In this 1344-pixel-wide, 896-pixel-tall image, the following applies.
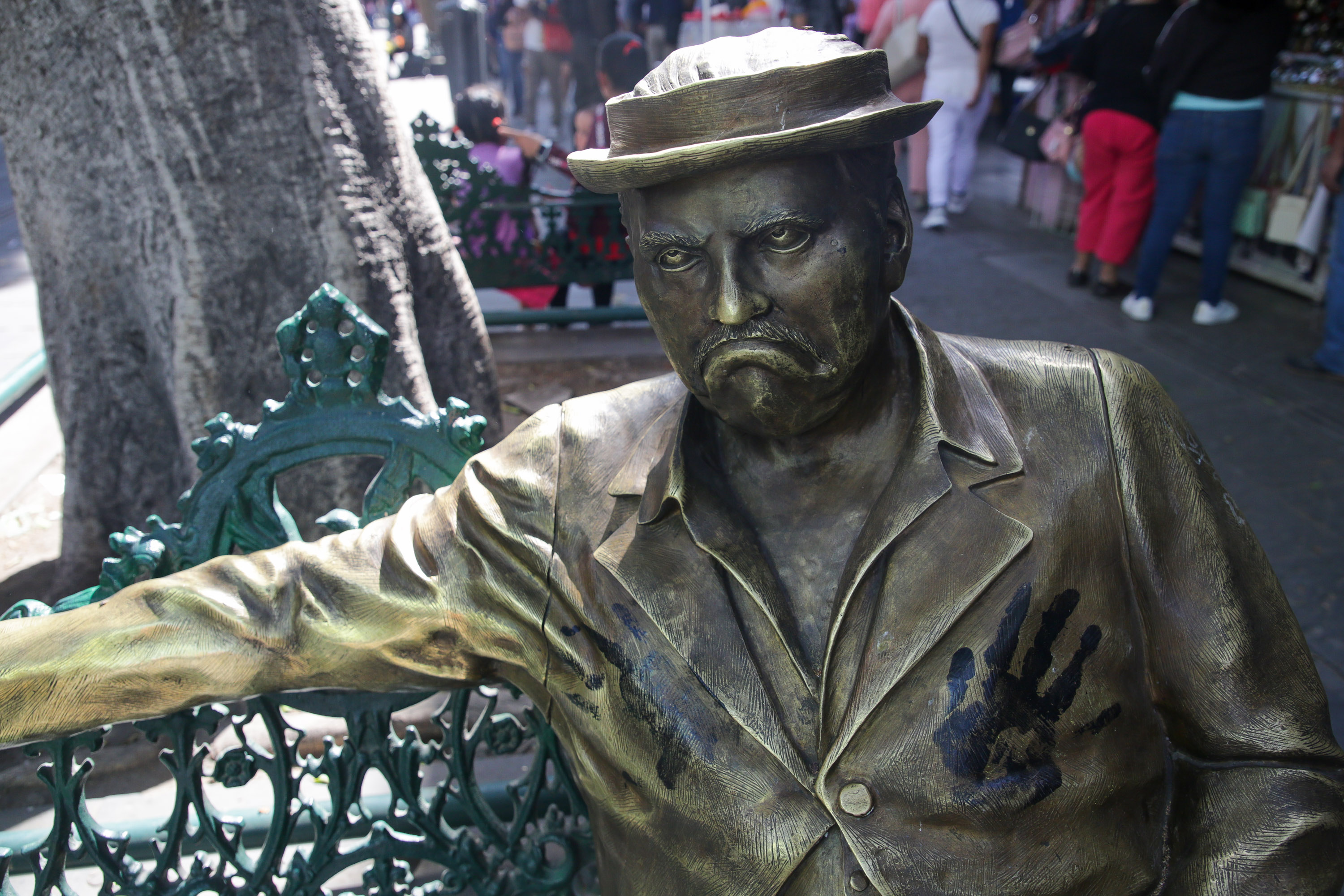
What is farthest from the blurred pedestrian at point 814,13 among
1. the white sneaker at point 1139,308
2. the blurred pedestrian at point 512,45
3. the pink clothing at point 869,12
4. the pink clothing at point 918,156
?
the white sneaker at point 1139,308

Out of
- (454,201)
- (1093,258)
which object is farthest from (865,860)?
(1093,258)

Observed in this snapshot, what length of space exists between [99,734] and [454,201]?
525cm

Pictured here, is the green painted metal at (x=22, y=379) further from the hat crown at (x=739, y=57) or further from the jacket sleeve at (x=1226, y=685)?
the jacket sleeve at (x=1226, y=685)

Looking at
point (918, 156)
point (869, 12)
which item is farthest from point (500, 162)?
point (869, 12)

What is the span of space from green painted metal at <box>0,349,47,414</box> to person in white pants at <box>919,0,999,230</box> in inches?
259

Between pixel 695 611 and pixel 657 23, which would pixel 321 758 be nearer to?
pixel 695 611

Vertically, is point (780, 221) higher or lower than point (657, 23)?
higher

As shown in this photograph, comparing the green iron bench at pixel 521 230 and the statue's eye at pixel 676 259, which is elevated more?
the statue's eye at pixel 676 259

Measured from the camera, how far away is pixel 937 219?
9.66 meters

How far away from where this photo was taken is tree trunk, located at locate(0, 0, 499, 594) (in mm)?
3635

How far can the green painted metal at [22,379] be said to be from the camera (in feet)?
16.5

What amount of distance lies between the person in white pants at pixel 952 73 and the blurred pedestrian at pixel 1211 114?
102 inches

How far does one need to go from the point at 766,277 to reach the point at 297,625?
0.93m

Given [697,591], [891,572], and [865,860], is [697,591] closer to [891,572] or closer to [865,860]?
[891,572]
